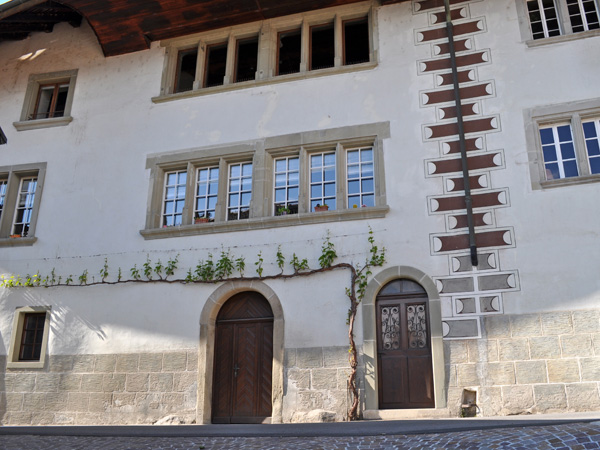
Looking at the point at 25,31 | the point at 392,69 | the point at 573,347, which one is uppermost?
the point at 25,31

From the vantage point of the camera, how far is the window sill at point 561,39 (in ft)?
35.8

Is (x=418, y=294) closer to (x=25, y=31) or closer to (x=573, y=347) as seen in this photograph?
(x=573, y=347)

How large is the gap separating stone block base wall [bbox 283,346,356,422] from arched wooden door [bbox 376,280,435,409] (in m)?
0.50

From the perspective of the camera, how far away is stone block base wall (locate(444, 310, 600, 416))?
364 inches

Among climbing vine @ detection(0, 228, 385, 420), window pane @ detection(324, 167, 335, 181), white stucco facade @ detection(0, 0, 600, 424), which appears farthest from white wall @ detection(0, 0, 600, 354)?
window pane @ detection(324, 167, 335, 181)

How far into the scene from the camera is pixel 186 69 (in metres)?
13.7

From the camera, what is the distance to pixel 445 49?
461 inches

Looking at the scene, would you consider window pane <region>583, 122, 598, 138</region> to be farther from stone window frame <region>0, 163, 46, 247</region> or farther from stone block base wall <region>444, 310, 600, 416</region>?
stone window frame <region>0, 163, 46, 247</region>

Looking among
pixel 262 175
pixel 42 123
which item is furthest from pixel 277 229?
pixel 42 123

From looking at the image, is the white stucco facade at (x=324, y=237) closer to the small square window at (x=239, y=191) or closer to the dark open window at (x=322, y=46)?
the small square window at (x=239, y=191)

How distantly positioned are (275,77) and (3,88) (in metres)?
6.40

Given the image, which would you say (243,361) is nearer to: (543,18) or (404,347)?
(404,347)

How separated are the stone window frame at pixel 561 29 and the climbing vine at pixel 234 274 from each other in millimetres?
4246

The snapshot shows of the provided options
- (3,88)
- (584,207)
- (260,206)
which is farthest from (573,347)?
(3,88)
